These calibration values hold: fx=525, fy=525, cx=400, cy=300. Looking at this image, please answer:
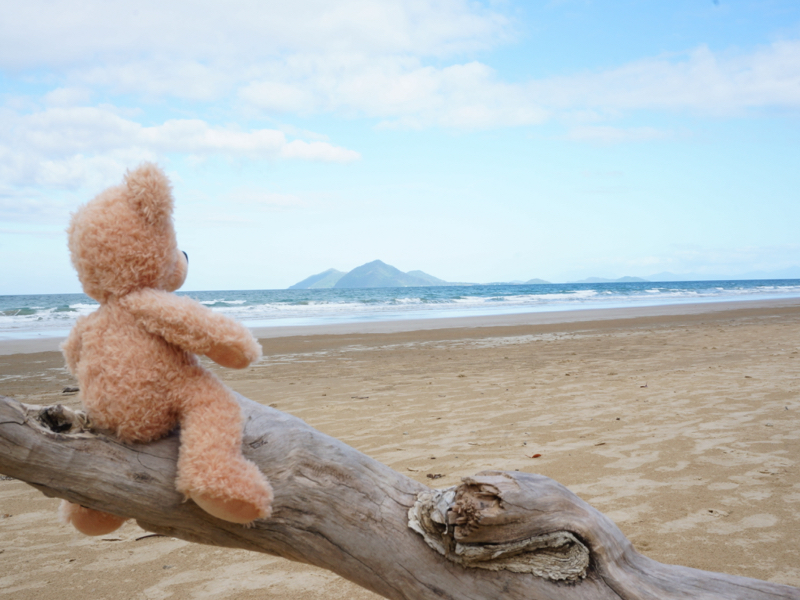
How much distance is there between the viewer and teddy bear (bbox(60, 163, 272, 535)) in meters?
1.42

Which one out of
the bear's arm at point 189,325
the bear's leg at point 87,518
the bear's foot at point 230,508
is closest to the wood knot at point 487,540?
the bear's foot at point 230,508

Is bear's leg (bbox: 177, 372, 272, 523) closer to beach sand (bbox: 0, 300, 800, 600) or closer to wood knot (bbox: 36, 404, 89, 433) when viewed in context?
wood knot (bbox: 36, 404, 89, 433)

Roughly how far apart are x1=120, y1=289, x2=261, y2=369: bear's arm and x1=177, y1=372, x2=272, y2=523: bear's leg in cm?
13

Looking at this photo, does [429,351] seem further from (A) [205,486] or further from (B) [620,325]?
(A) [205,486]

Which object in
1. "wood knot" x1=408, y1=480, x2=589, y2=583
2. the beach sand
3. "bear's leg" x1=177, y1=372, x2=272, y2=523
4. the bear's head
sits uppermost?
the bear's head

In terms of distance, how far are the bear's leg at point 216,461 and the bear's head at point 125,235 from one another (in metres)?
0.35

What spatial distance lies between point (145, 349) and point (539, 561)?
1.34 m

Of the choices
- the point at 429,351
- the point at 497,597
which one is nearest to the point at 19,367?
the point at 429,351

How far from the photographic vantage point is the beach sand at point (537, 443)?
9.16 feet

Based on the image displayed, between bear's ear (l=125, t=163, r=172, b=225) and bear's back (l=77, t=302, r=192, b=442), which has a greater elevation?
bear's ear (l=125, t=163, r=172, b=225)

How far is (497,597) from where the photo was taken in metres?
1.61

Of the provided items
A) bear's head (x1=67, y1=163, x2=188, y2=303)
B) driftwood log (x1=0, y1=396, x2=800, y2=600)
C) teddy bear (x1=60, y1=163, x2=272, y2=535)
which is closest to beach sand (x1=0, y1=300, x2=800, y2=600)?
driftwood log (x1=0, y1=396, x2=800, y2=600)

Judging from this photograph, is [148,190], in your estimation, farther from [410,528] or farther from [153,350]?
[410,528]

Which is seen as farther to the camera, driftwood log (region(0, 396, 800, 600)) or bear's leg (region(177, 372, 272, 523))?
driftwood log (region(0, 396, 800, 600))
